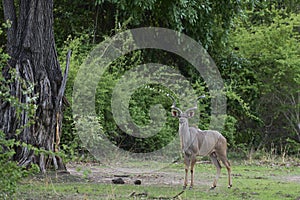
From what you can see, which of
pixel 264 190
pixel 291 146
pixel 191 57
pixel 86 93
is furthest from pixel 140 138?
pixel 264 190

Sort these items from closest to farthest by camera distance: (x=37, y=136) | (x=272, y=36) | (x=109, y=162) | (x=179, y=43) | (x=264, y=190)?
(x=264, y=190)
(x=37, y=136)
(x=109, y=162)
(x=179, y=43)
(x=272, y=36)

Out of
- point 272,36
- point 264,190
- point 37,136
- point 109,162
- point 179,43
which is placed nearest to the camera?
point 264,190

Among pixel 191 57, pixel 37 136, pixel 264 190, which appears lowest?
pixel 264 190

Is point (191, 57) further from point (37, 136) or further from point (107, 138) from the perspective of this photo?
point (37, 136)

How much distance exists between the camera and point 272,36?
21.1 m

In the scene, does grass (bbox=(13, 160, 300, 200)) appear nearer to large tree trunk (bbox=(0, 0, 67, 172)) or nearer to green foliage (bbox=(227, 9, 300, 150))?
large tree trunk (bbox=(0, 0, 67, 172))

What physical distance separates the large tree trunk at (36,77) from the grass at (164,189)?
827 millimetres

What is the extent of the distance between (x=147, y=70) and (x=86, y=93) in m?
2.69

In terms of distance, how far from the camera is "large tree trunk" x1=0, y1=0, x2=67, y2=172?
12.3 meters

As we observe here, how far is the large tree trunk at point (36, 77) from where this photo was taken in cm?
1234

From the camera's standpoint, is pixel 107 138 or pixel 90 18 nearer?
pixel 107 138

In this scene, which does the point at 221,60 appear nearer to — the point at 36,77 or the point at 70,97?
the point at 70,97

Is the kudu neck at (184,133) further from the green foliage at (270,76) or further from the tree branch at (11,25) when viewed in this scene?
the green foliage at (270,76)

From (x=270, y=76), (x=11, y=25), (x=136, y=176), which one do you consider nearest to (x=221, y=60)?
(x=270, y=76)
